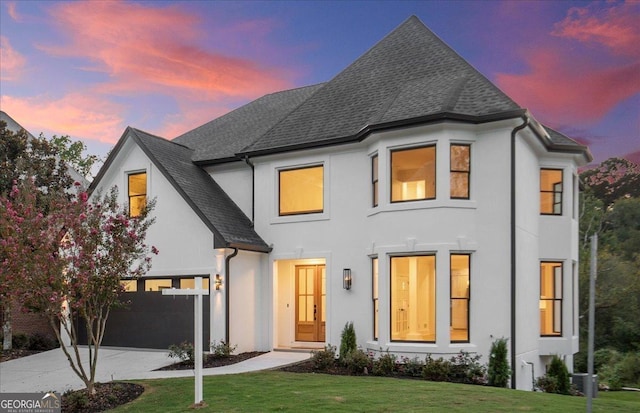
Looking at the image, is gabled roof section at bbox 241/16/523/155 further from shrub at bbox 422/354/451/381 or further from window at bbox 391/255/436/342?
shrub at bbox 422/354/451/381

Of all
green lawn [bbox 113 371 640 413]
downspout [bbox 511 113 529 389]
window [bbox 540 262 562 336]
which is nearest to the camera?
green lawn [bbox 113 371 640 413]

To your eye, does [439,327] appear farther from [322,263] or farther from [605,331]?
[605,331]

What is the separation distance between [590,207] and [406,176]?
2722 centimetres

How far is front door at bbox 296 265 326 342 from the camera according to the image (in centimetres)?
1650

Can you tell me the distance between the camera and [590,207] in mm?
36062

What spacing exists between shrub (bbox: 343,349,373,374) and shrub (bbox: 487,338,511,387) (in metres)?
2.71

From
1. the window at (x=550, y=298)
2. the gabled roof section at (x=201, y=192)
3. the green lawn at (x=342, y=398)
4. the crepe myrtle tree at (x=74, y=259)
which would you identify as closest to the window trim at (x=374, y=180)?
the gabled roof section at (x=201, y=192)

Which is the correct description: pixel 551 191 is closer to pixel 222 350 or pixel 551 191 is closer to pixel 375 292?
pixel 375 292

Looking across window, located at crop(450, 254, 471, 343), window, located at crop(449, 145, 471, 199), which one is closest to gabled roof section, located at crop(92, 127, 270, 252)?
window, located at crop(450, 254, 471, 343)

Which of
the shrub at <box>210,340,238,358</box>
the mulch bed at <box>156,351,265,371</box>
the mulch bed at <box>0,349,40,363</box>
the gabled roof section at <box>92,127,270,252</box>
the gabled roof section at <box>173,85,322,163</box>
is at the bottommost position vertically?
the mulch bed at <box>0,349,40,363</box>

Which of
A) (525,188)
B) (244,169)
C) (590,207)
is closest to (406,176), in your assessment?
(525,188)

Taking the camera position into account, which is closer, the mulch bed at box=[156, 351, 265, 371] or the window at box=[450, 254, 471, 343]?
the window at box=[450, 254, 471, 343]

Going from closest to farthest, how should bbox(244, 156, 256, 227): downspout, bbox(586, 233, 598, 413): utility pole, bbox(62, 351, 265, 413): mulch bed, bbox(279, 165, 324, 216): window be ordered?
bbox(586, 233, 598, 413): utility pole, bbox(62, 351, 265, 413): mulch bed, bbox(279, 165, 324, 216): window, bbox(244, 156, 256, 227): downspout

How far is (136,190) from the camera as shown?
17.5 m
